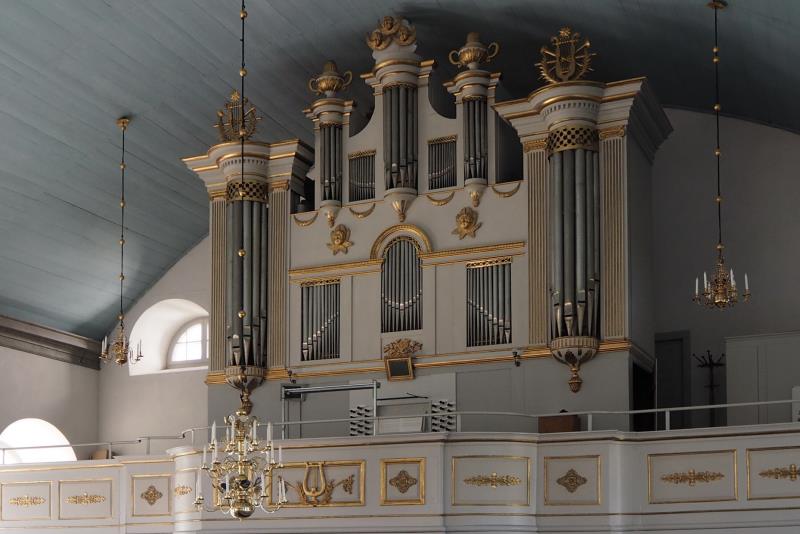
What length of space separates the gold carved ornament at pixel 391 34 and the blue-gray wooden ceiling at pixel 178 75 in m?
0.25

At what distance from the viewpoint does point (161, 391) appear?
24391 mm

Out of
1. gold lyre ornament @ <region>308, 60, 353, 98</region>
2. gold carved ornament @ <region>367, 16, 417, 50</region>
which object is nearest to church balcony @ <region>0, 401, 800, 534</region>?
gold lyre ornament @ <region>308, 60, 353, 98</region>

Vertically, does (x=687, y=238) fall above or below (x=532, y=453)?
above

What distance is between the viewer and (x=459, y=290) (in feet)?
63.7

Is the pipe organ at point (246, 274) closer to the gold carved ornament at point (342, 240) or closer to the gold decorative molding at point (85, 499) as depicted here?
the gold carved ornament at point (342, 240)

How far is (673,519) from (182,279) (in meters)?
11.2

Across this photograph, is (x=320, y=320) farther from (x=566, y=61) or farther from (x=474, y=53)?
(x=566, y=61)

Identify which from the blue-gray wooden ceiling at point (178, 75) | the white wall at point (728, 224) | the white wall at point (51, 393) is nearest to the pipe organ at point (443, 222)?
the blue-gray wooden ceiling at point (178, 75)

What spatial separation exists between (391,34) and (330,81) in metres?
1.25

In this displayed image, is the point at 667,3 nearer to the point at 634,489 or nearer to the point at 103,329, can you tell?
the point at 634,489

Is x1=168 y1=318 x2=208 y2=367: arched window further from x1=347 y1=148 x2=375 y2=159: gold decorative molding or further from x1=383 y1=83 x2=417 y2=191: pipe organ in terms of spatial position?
x1=383 y1=83 x2=417 y2=191: pipe organ

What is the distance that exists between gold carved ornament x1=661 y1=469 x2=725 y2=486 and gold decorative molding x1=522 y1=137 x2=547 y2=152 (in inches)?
200

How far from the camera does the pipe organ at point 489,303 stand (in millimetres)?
19031

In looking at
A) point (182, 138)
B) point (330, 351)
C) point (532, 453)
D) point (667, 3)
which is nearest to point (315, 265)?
point (330, 351)
